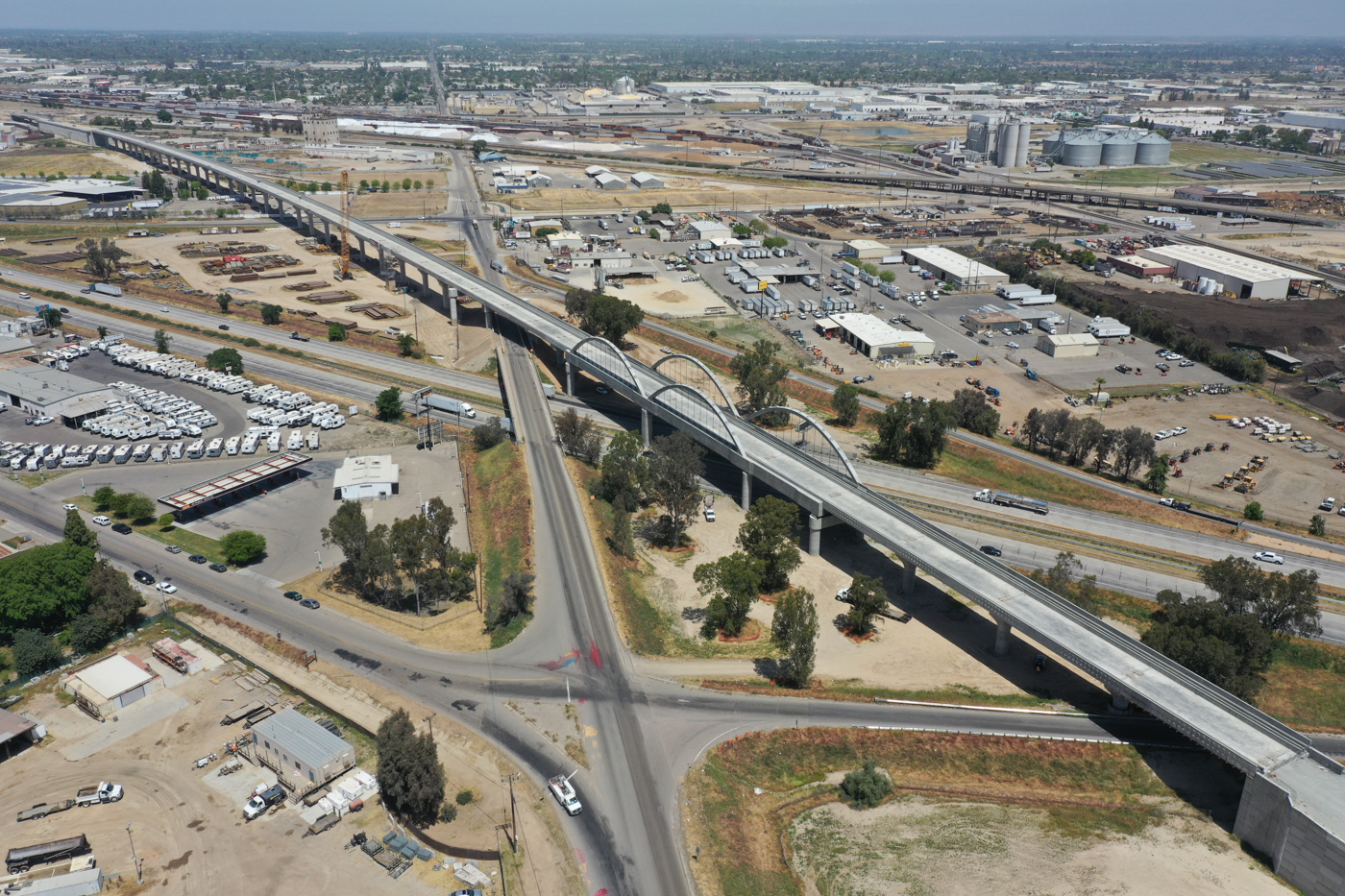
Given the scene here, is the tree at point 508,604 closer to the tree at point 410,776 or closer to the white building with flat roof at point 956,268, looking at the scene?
the tree at point 410,776

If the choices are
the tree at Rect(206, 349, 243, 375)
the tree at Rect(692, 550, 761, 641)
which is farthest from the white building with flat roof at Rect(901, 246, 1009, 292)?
the tree at Rect(206, 349, 243, 375)

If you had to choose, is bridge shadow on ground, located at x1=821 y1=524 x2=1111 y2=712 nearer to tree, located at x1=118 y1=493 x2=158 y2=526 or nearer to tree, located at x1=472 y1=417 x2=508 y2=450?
tree, located at x1=472 y1=417 x2=508 y2=450

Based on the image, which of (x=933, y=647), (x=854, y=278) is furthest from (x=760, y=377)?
(x=854, y=278)

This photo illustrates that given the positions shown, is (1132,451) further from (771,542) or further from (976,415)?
(771,542)

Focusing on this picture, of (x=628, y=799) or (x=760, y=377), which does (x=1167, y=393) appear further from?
(x=628, y=799)

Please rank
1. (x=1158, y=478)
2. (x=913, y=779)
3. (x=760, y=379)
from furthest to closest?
(x=760, y=379)
(x=1158, y=478)
(x=913, y=779)

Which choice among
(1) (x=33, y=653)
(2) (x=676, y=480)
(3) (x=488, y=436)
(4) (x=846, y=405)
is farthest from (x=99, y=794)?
(4) (x=846, y=405)
